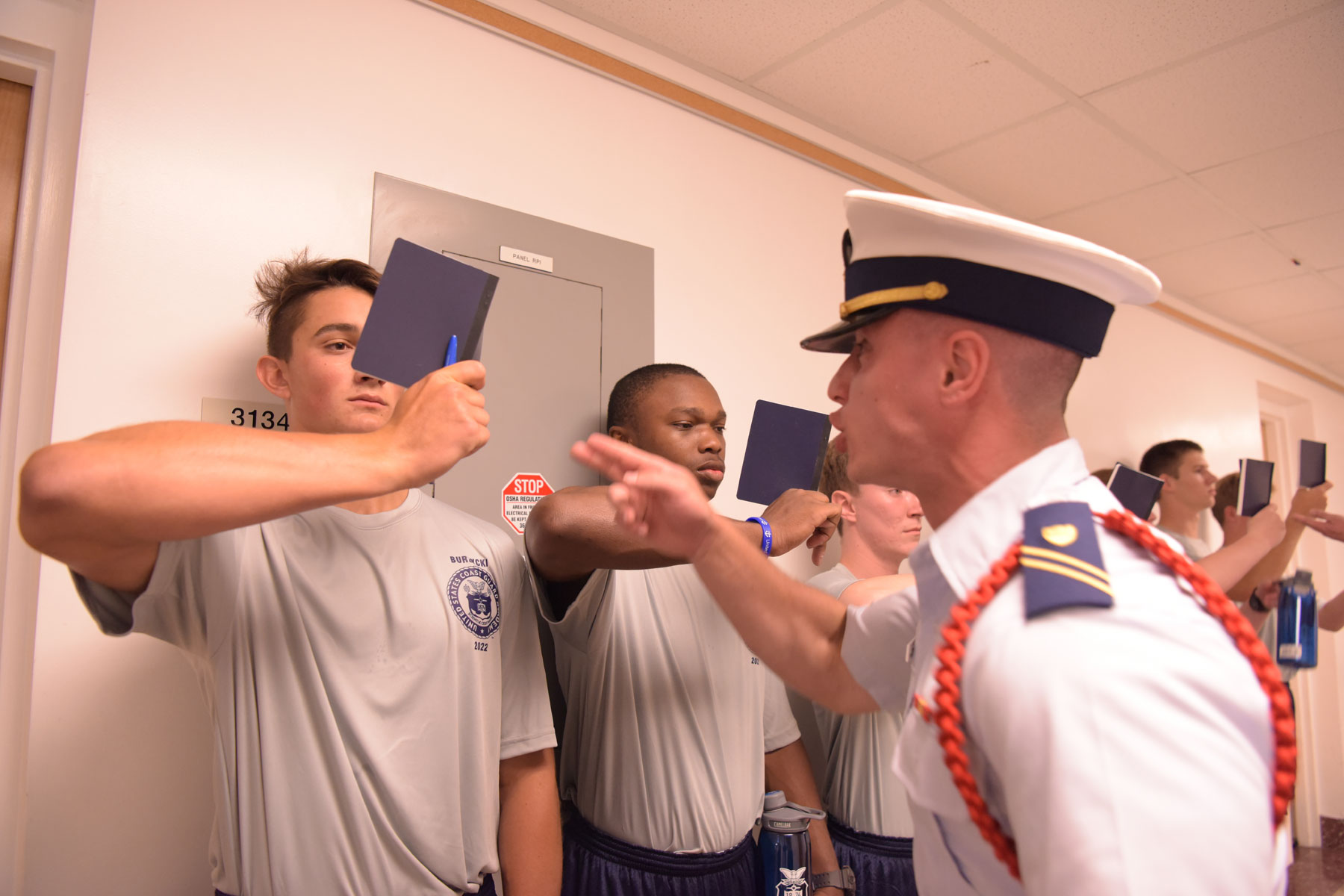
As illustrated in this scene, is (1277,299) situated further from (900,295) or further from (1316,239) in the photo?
(900,295)

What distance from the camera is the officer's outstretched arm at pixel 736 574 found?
0.99m

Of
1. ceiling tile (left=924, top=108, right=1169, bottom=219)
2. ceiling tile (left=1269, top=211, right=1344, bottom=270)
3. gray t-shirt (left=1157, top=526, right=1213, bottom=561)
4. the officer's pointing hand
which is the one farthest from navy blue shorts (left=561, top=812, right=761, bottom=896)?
ceiling tile (left=1269, top=211, right=1344, bottom=270)

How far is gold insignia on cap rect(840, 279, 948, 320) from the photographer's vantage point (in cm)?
94

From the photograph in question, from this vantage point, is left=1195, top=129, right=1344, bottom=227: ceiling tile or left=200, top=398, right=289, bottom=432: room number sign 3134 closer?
left=200, top=398, right=289, bottom=432: room number sign 3134

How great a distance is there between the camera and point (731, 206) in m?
2.45

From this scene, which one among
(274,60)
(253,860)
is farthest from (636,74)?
(253,860)

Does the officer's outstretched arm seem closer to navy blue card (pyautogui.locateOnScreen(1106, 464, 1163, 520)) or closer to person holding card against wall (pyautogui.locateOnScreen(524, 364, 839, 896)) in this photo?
person holding card against wall (pyautogui.locateOnScreen(524, 364, 839, 896))

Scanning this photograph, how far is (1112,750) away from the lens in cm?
59

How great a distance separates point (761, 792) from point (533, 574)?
76cm

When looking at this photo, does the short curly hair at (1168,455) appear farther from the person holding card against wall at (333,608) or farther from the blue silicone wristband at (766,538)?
the person holding card against wall at (333,608)

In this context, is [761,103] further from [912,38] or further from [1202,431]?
[1202,431]

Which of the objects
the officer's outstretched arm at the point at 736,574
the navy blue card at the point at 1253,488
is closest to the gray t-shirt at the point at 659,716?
the officer's outstretched arm at the point at 736,574

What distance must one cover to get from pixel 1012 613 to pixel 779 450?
1091 millimetres

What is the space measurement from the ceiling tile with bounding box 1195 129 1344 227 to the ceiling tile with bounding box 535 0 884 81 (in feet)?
6.35
